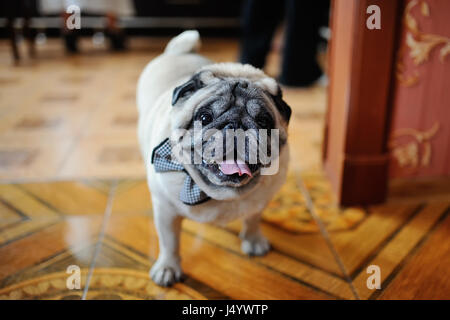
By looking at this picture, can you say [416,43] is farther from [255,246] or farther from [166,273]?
[166,273]

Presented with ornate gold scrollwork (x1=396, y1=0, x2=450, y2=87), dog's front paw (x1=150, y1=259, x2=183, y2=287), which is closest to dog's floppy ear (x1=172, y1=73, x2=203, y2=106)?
dog's front paw (x1=150, y1=259, x2=183, y2=287)

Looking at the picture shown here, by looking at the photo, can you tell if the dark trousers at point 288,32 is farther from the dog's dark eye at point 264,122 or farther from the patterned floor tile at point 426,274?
the dog's dark eye at point 264,122

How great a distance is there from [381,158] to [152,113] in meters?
0.75

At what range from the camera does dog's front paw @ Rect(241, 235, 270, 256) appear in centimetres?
120

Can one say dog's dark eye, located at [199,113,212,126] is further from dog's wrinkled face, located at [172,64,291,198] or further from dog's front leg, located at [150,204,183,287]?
dog's front leg, located at [150,204,183,287]

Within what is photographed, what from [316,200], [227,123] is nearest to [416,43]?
[316,200]

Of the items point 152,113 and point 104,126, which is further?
point 104,126

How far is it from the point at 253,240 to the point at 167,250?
0.25 metres

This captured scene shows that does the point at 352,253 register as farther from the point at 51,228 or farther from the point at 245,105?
the point at 51,228

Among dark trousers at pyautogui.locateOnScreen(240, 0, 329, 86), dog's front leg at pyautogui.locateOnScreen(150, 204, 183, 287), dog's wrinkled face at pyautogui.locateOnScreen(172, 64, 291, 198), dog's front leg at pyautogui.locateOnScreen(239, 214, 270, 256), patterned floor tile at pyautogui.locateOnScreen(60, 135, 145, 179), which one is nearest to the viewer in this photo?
dog's wrinkled face at pyautogui.locateOnScreen(172, 64, 291, 198)

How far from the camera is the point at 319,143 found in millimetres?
1911

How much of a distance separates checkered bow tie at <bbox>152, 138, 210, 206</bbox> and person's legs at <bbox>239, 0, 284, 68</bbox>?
172 cm

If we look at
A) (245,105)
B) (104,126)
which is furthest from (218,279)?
(104,126)

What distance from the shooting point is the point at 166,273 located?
1084 millimetres
